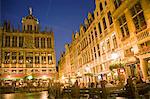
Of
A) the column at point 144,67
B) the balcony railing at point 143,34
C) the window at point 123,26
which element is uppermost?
the window at point 123,26

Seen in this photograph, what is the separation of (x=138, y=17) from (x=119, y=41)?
15.1 ft

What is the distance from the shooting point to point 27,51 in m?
58.9

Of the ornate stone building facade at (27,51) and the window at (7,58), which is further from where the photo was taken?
the ornate stone building facade at (27,51)

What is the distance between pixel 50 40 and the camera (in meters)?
63.1

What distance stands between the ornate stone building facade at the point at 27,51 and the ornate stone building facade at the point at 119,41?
26.3 meters

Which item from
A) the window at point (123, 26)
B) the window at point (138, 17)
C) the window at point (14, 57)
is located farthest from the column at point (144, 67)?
the window at point (14, 57)

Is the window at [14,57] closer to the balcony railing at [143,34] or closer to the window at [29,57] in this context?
the window at [29,57]

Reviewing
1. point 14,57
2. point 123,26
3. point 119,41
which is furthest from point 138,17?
point 14,57

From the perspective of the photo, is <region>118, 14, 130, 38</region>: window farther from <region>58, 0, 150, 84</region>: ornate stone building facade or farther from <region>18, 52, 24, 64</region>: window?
<region>18, 52, 24, 64</region>: window

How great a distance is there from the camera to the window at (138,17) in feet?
60.9

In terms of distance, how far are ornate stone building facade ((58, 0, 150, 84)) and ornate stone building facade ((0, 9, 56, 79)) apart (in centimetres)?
2630

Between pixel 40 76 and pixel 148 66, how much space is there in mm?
43883

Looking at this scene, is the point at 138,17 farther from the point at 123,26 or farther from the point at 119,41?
A: the point at 119,41

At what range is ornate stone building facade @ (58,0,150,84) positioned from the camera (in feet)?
59.1
